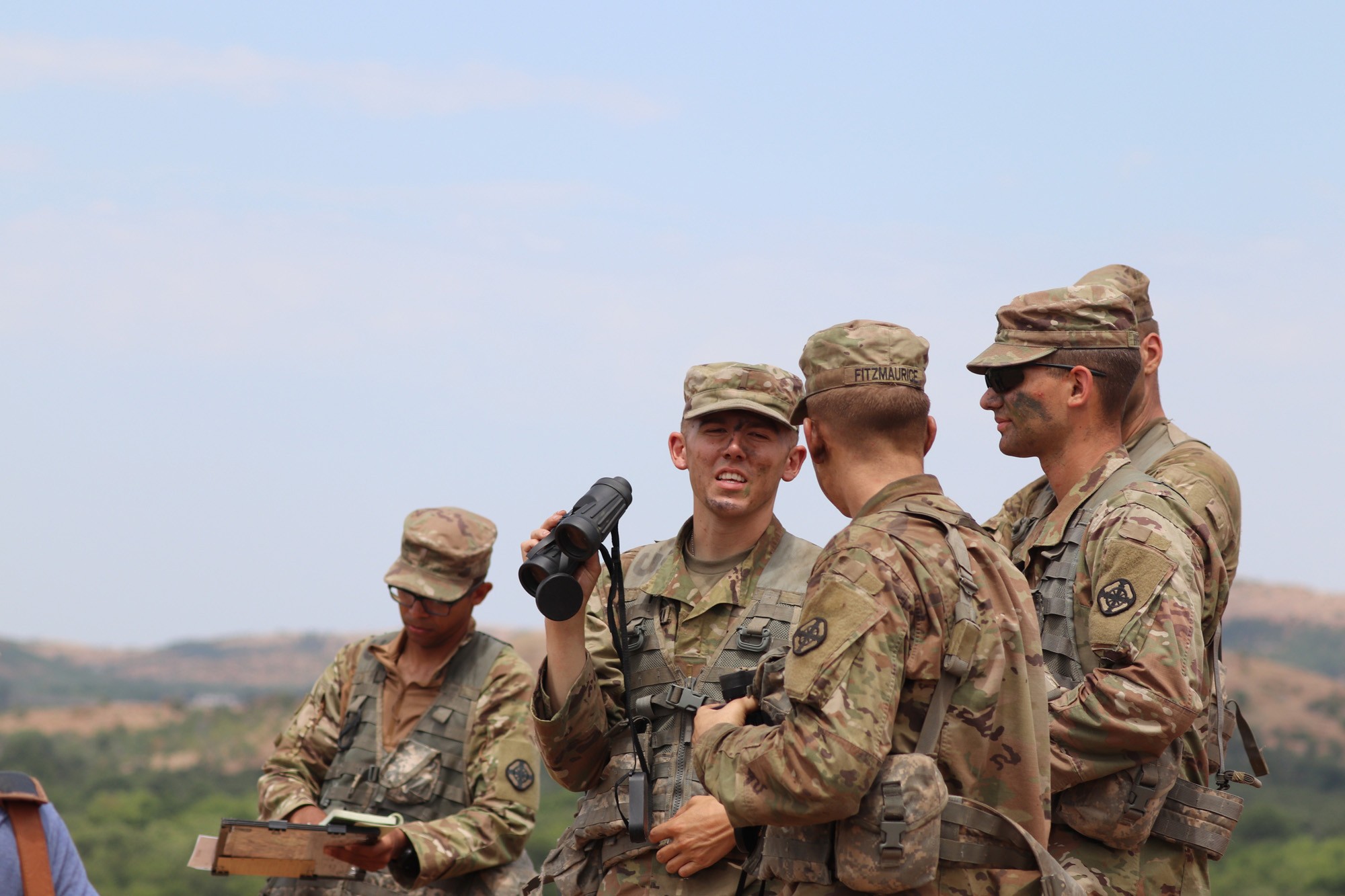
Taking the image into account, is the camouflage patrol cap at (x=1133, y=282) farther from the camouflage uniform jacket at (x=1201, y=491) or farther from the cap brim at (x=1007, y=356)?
the cap brim at (x=1007, y=356)

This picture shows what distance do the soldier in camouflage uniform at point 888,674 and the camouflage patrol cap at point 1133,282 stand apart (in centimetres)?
222

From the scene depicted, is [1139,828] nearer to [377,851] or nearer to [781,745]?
[781,745]

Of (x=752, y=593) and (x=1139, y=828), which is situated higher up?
(x=752, y=593)

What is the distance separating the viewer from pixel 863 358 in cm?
381

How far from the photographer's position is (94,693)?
292 feet

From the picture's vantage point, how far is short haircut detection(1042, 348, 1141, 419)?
4887 mm

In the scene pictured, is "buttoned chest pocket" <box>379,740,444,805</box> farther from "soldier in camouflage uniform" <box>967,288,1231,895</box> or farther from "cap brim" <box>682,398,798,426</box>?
"soldier in camouflage uniform" <box>967,288,1231,895</box>

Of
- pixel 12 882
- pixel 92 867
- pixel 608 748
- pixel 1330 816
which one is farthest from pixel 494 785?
pixel 1330 816

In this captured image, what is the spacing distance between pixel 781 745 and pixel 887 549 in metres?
0.53

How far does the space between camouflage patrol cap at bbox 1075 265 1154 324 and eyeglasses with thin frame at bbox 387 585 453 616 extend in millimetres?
3146

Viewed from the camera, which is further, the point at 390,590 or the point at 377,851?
the point at 390,590

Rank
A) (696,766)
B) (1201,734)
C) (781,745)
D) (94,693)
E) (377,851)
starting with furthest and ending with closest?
(94,693)
(377,851)
(1201,734)
(696,766)
(781,745)

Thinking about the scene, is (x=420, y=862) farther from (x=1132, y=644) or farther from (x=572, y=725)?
(x=1132, y=644)

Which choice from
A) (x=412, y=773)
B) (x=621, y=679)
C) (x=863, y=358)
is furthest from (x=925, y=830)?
(x=412, y=773)
